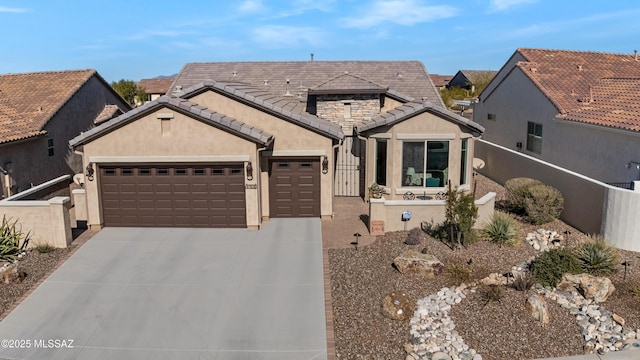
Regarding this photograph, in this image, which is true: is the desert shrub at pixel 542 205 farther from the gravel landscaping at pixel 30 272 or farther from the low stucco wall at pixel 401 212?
the gravel landscaping at pixel 30 272

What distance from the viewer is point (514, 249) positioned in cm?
1463

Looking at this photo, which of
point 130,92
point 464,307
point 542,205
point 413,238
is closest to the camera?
point 464,307

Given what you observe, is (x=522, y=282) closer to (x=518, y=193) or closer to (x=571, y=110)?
(x=518, y=193)

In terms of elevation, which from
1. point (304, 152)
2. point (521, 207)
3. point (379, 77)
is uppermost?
point (379, 77)

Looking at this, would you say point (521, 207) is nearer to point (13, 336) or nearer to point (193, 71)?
point (13, 336)

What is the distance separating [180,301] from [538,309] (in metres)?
8.39

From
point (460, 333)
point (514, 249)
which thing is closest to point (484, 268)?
point (514, 249)

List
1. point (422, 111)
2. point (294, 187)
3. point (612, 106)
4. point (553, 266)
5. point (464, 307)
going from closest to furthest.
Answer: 1. point (464, 307)
2. point (553, 266)
3. point (294, 187)
4. point (422, 111)
5. point (612, 106)

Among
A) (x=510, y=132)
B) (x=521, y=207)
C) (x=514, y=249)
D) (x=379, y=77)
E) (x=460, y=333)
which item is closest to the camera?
(x=460, y=333)

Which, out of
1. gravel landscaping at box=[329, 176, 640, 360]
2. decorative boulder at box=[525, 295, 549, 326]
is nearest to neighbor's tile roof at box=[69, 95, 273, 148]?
gravel landscaping at box=[329, 176, 640, 360]

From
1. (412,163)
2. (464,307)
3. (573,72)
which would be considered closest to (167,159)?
(412,163)

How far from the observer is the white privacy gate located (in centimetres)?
2025

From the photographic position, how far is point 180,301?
38.4 ft

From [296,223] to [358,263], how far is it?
386 centimetres
